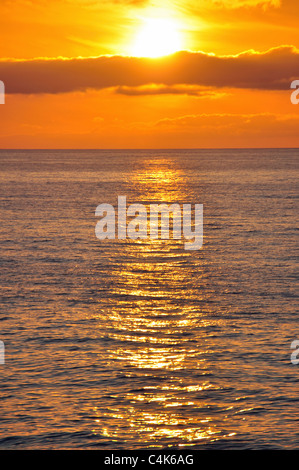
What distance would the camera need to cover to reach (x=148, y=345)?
39.5 metres

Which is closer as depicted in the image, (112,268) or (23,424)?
(23,424)

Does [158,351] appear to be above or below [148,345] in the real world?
below

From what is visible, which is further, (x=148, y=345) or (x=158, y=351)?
(x=148, y=345)

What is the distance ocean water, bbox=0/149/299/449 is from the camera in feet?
94.9

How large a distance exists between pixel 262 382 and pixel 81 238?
5294cm

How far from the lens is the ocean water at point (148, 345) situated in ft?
94.9

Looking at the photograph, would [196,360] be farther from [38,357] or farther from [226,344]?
[38,357]

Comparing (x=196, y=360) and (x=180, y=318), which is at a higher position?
(x=180, y=318)

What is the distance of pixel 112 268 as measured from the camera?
63438mm

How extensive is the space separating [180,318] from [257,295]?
893cm

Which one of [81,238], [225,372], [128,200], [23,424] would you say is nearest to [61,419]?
[23,424]
